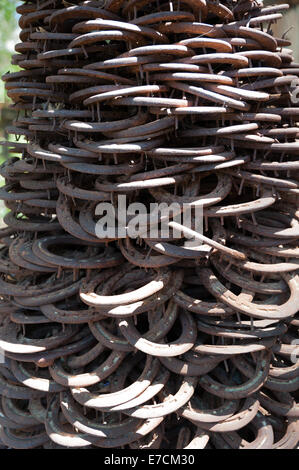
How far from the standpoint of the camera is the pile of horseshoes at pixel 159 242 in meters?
0.47

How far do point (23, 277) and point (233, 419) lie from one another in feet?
1.14

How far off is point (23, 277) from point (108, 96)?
0.29 metres

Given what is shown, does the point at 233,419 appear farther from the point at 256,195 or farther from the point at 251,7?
the point at 251,7

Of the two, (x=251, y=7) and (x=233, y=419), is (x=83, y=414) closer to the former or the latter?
(x=233, y=419)

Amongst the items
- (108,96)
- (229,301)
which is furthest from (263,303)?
(108,96)

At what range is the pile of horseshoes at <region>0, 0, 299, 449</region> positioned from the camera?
1.54 feet

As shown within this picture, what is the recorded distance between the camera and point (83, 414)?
0.52m

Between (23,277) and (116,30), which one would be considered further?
(23,277)

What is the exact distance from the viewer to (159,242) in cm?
48

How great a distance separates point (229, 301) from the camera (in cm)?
48

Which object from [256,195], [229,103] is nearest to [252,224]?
[256,195]

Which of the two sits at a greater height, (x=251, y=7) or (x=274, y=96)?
(x=251, y=7)
